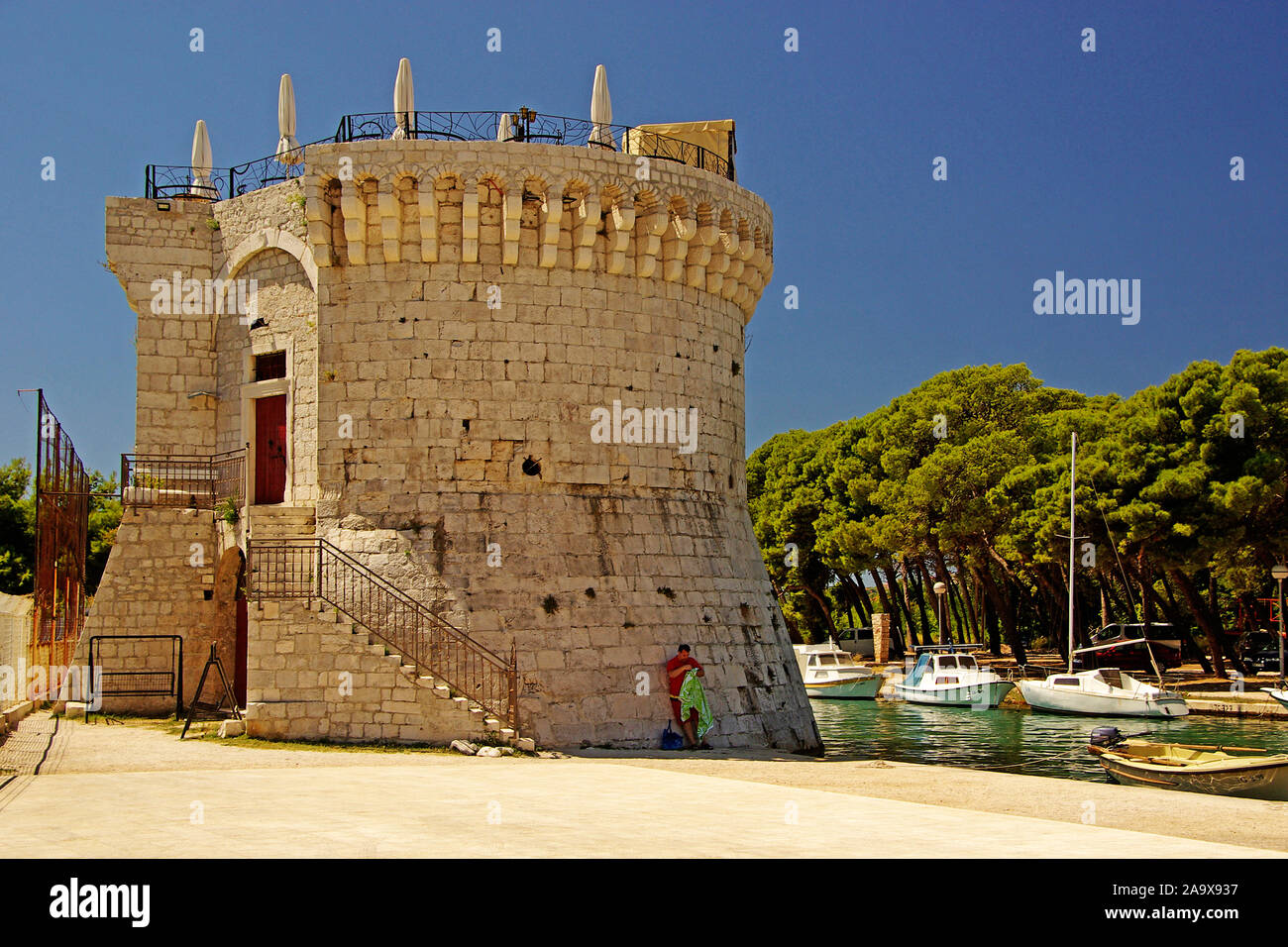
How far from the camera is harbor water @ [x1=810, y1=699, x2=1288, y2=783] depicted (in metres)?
21.9

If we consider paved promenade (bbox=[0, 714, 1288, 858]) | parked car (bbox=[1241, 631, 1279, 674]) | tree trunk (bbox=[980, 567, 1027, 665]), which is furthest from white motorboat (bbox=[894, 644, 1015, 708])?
paved promenade (bbox=[0, 714, 1288, 858])

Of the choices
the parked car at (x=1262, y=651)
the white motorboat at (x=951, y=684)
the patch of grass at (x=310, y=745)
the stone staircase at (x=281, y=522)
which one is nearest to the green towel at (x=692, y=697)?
the patch of grass at (x=310, y=745)

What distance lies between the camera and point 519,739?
1484 centimetres

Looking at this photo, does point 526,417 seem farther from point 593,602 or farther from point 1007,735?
point 1007,735

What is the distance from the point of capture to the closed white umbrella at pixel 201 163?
20.8 metres

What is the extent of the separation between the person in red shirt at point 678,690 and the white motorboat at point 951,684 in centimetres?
2008

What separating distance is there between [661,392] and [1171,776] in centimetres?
857

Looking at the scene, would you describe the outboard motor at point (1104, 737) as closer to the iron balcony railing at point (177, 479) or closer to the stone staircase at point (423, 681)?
the stone staircase at point (423, 681)

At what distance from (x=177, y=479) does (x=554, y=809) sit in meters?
12.4

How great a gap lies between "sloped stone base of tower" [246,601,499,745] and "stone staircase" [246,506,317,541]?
1.94 metres

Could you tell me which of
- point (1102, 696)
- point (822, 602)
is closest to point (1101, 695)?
point (1102, 696)

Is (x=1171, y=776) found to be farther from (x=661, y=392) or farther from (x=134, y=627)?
(x=134, y=627)

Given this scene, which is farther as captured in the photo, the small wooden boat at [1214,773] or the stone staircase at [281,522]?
the stone staircase at [281,522]

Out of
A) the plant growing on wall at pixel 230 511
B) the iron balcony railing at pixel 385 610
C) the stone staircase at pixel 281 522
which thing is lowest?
the iron balcony railing at pixel 385 610
